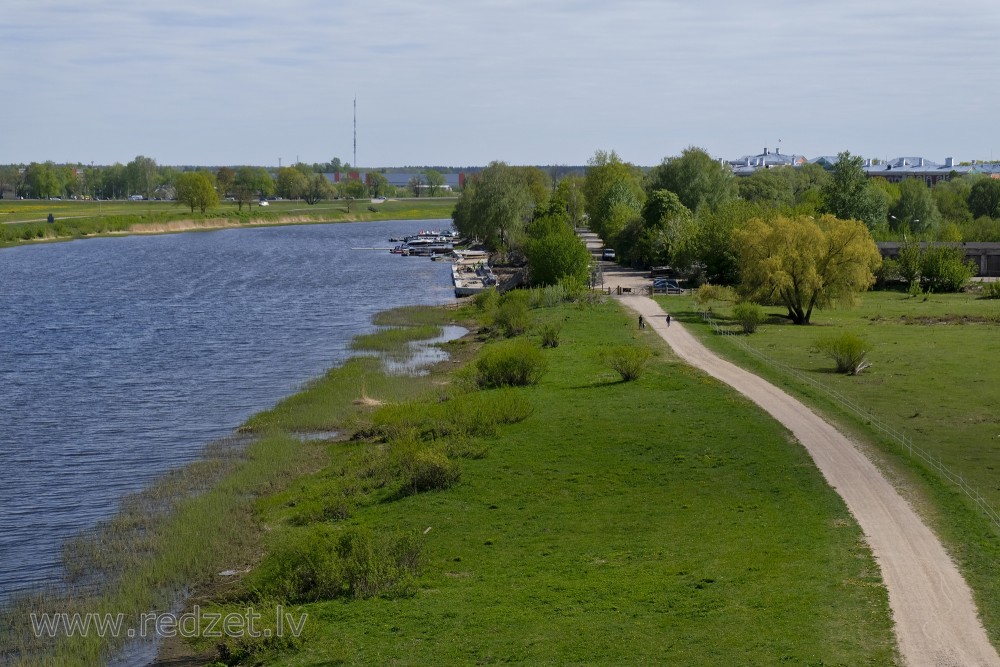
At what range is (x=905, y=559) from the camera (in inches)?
942

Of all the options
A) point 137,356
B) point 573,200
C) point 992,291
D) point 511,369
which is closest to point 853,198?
point 992,291

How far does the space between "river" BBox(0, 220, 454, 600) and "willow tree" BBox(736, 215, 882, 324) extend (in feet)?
79.2

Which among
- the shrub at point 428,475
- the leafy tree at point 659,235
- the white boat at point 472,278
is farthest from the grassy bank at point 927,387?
the white boat at point 472,278

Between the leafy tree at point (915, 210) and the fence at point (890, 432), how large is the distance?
6901 cm

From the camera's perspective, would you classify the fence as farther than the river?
No

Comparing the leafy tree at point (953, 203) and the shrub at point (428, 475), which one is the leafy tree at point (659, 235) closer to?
the leafy tree at point (953, 203)

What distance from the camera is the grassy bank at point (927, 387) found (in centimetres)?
2642

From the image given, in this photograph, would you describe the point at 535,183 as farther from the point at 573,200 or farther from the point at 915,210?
the point at 915,210

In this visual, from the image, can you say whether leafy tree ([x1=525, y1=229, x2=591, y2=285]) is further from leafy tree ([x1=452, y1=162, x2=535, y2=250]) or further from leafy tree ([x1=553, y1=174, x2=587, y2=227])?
leafy tree ([x1=553, y1=174, x2=587, y2=227])

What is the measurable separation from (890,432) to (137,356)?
37755 mm

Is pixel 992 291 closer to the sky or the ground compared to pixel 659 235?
closer to the ground

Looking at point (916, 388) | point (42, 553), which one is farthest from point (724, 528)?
point (916, 388)

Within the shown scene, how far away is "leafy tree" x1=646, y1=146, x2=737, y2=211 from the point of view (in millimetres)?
118625

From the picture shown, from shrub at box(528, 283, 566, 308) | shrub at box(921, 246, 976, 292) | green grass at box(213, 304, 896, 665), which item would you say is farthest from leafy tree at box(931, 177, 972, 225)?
green grass at box(213, 304, 896, 665)
